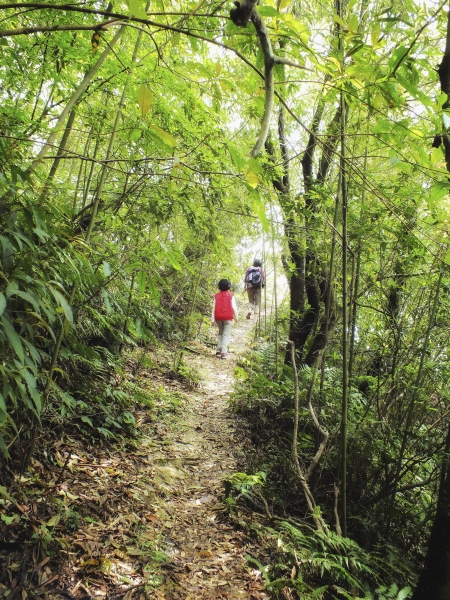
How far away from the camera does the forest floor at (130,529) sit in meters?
1.91

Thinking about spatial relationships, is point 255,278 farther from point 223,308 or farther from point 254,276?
point 223,308

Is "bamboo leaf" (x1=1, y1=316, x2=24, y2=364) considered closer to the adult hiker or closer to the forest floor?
the forest floor

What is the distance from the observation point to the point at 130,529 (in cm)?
246

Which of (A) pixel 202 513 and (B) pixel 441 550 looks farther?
(A) pixel 202 513

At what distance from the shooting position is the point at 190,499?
3100 mm

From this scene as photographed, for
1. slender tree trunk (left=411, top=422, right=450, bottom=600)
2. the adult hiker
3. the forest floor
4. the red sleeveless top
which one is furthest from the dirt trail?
the adult hiker

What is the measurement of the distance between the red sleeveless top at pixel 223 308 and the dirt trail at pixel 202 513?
2.06 metres

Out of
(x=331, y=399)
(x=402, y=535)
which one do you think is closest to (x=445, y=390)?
(x=331, y=399)

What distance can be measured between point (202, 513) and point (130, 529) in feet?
2.27

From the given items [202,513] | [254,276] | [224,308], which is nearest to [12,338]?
[202,513]

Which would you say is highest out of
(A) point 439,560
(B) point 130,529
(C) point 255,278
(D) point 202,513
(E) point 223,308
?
(C) point 255,278

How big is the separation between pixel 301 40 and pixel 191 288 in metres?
6.68

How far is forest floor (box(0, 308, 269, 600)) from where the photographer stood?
6.26ft

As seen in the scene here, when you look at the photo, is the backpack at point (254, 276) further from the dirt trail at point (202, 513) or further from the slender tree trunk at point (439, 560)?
the slender tree trunk at point (439, 560)
